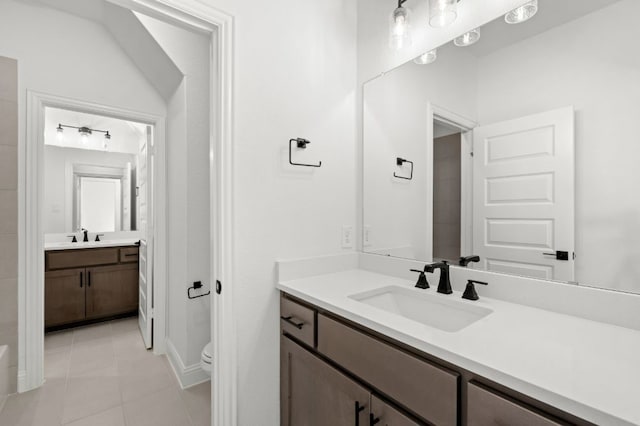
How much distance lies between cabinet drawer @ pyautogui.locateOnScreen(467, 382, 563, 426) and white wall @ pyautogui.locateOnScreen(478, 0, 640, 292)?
2.02ft

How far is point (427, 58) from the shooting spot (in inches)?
56.2

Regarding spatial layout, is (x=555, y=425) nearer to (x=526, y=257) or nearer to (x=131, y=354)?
(x=526, y=257)

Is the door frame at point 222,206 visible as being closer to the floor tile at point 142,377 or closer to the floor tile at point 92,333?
the floor tile at point 142,377

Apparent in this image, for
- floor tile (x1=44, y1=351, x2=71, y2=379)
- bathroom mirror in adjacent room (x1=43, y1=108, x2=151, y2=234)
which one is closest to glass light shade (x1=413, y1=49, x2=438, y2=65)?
bathroom mirror in adjacent room (x1=43, y1=108, x2=151, y2=234)

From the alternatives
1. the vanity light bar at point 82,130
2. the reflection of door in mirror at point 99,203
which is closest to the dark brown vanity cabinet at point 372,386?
the reflection of door in mirror at point 99,203

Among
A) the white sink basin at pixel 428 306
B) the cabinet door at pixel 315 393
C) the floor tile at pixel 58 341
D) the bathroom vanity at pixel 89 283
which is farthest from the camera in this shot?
the bathroom vanity at pixel 89 283

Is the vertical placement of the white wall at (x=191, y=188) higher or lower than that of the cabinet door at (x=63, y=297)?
higher

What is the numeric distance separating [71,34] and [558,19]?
3.00m

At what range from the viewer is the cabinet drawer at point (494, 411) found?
1.95 ft

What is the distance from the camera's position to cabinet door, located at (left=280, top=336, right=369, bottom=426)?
3.25ft

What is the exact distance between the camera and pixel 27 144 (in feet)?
6.61

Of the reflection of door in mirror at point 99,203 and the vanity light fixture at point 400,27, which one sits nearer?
the vanity light fixture at point 400,27

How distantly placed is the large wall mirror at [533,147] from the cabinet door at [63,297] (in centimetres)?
324

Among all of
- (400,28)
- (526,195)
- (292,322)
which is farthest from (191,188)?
(526,195)
